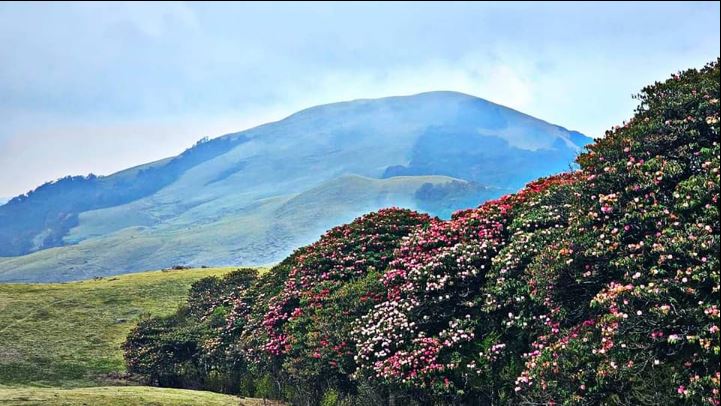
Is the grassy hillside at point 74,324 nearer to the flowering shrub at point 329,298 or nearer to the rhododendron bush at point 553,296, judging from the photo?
the flowering shrub at point 329,298

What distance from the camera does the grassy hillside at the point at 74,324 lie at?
33.8 metres

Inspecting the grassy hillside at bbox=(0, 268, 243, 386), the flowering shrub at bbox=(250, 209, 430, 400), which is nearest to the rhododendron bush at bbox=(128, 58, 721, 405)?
the flowering shrub at bbox=(250, 209, 430, 400)

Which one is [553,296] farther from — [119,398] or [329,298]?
[119,398]

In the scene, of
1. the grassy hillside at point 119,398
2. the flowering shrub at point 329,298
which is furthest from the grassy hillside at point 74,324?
the flowering shrub at point 329,298

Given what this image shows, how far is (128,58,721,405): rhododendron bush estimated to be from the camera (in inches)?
474

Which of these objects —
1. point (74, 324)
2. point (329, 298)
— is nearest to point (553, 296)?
point (329, 298)

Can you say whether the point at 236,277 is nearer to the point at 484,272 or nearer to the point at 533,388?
the point at 484,272

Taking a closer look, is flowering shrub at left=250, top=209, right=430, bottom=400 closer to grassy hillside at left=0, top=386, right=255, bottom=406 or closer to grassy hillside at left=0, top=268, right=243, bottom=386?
grassy hillside at left=0, top=386, right=255, bottom=406

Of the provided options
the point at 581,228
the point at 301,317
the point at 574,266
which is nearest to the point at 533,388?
the point at 574,266

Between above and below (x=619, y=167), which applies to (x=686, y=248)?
below

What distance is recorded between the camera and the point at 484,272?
1928 centimetres

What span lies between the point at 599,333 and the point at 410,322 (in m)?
6.96

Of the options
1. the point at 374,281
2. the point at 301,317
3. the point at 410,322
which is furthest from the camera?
the point at 301,317

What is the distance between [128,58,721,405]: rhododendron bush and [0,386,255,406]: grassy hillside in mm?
3020
